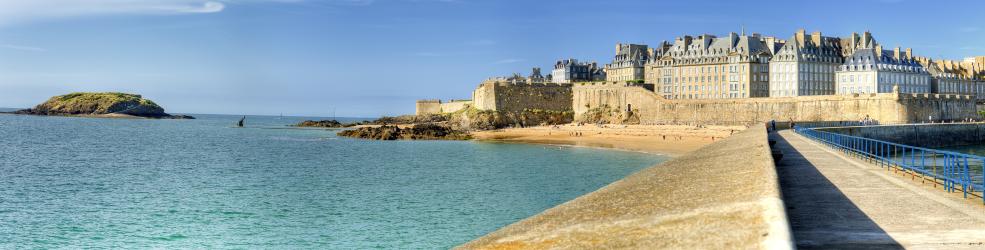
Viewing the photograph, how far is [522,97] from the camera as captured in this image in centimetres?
8925

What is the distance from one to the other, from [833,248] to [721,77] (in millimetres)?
87216

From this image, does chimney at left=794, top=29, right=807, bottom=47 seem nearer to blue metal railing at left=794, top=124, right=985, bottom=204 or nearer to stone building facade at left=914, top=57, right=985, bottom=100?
stone building facade at left=914, top=57, right=985, bottom=100

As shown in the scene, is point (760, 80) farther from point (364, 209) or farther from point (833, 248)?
point (833, 248)

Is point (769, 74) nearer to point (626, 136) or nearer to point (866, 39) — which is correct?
point (866, 39)

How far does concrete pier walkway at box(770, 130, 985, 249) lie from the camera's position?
25.5ft

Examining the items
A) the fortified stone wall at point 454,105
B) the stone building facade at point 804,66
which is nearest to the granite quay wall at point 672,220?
the stone building facade at point 804,66

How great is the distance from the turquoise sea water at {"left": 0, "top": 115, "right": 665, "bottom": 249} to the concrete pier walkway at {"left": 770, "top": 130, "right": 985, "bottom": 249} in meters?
7.11

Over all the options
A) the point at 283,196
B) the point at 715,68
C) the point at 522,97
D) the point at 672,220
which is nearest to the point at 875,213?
the point at 672,220

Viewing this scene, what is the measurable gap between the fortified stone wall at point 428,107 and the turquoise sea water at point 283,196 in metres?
67.5

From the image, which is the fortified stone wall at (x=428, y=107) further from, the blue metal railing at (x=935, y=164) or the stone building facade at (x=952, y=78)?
the blue metal railing at (x=935, y=164)

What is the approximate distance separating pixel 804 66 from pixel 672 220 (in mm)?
87136

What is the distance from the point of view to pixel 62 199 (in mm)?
23891

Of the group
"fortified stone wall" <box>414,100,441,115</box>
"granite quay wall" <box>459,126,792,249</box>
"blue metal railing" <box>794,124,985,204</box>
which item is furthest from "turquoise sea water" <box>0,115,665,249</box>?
"fortified stone wall" <box>414,100,441,115</box>

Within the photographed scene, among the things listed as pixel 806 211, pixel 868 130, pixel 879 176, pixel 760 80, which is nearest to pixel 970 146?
pixel 868 130
